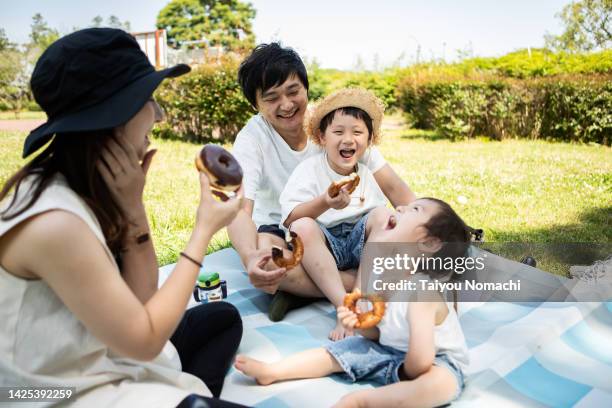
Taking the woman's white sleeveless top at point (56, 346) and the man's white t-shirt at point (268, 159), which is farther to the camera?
the man's white t-shirt at point (268, 159)

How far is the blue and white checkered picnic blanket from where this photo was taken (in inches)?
84.6

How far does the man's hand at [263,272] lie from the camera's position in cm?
242

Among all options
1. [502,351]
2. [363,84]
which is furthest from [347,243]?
[363,84]

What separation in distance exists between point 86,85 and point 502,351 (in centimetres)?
218

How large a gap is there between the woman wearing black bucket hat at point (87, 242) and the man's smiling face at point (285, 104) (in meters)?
1.49

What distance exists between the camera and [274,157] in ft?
11.0

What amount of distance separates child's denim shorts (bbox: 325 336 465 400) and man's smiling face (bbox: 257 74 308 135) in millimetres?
1508

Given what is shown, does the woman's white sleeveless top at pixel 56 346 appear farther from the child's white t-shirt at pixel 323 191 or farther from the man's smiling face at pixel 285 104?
the man's smiling face at pixel 285 104

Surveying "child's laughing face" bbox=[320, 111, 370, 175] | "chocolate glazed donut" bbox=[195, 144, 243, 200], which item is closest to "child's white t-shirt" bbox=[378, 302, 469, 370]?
"chocolate glazed donut" bbox=[195, 144, 243, 200]

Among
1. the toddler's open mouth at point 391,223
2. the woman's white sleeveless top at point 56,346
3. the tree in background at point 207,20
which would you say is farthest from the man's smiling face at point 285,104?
the tree in background at point 207,20

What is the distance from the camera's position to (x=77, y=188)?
1467 millimetres

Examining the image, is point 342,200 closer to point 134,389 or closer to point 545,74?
point 134,389

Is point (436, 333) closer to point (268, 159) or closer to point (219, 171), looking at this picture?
point (219, 171)

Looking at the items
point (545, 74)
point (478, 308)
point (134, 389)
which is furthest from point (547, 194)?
point (545, 74)
